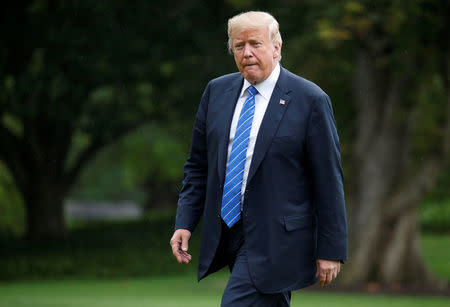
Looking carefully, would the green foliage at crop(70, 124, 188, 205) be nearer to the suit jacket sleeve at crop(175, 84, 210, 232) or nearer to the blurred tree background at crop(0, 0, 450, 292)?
the blurred tree background at crop(0, 0, 450, 292)

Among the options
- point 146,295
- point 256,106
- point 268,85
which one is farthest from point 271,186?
point 146,295

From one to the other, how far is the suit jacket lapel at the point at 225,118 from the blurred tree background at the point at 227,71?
31.4ft

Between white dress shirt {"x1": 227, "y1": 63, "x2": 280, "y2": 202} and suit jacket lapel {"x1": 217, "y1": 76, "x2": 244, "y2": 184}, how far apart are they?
0.08 feet

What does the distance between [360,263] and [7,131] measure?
10362 millimetres

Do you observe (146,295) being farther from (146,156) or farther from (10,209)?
(146,156)

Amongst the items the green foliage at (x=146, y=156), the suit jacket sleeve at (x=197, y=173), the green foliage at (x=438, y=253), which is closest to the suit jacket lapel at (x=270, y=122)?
the suit jacket sleeve at (x=197, y=173)

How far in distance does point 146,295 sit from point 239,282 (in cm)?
1197

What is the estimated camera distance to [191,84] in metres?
21.6

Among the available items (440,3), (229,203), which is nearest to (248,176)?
(229,203)

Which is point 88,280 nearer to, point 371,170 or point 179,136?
point 371,170

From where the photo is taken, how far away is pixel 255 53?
434 cm

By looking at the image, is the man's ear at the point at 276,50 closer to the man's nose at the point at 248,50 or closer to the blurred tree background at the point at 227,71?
the man's nose at the point at 248,50

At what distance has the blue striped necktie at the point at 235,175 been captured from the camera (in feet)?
14.3

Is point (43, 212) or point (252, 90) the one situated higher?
point (252, 90)
